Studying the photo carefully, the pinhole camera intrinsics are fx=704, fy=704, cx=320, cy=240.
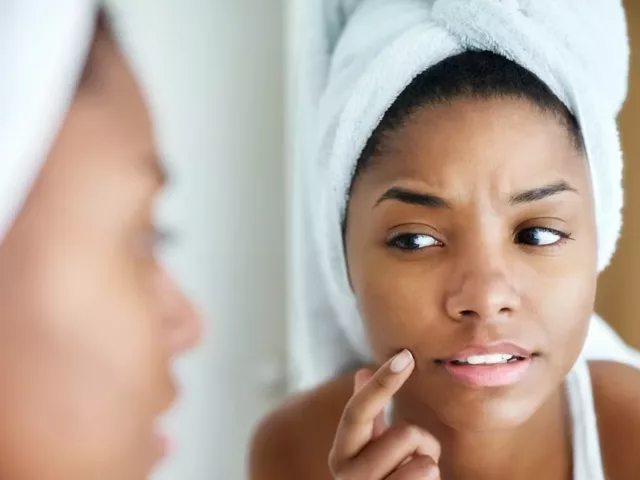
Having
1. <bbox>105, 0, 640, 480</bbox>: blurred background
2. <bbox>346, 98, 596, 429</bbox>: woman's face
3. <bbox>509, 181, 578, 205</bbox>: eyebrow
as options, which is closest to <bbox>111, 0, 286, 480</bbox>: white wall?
<bbox>105, 0, 640, 480</bbox>: blurred background

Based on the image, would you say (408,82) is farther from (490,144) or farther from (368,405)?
(368,405)

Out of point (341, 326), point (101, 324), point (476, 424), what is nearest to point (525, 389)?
point (476, 424)

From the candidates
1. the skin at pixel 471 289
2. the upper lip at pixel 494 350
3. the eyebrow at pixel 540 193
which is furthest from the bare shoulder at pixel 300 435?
the eyebrow at pixel 540 193

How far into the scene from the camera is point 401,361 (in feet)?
1.85

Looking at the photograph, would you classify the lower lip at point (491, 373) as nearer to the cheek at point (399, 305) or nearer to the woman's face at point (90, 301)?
the cheek at point (399, 305)

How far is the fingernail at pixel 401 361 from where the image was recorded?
0.56 metres

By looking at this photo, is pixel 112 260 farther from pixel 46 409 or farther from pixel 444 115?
pixel 444 115

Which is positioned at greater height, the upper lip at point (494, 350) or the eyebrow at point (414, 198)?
the eyebrow at point (414, 198)

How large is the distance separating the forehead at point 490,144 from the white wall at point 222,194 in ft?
0.47

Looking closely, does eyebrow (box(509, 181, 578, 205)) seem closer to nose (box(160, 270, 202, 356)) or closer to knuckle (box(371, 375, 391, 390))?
knuckle (box(371, 375, 391, 390))

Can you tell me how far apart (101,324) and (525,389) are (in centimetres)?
35

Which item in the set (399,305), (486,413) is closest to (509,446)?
(486,413)

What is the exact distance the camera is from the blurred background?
59 centimetres

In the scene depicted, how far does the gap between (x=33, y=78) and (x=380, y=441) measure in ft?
1.28
